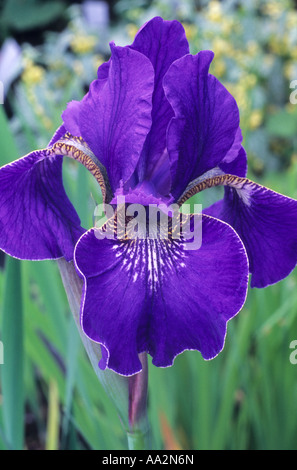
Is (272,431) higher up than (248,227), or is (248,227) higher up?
(248,227)

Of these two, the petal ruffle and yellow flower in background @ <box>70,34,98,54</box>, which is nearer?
the petal ruffle

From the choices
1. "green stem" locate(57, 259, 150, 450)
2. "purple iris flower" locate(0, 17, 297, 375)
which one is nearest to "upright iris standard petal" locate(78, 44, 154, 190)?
"purple iris flower" locate(0, 17, 297, 375)

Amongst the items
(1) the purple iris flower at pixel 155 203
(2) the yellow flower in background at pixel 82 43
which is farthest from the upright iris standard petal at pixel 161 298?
(2) the yellow flower in background at pixel 82 43

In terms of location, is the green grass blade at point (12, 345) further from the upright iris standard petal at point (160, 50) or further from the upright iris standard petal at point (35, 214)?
the upright iris standard petal at point (160, 50)

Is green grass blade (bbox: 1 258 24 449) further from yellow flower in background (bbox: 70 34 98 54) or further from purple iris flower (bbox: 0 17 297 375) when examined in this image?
yellow flower in background (bbox: 70 34 98 54)

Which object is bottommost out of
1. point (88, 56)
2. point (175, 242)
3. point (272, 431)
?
point (272, 431)

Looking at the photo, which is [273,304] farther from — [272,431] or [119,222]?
[119,222]

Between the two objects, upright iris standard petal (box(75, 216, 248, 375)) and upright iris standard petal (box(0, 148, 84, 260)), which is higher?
upright iris standard petal (box(0, 148, 84, 260))
